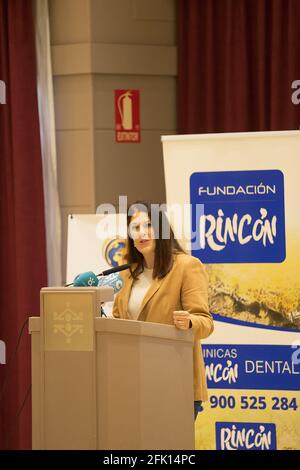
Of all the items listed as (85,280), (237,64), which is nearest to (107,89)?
(237,64)

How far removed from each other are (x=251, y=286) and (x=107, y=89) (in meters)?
1.94

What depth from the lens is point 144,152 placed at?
206 inches

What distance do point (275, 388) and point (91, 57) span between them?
8.14 feet

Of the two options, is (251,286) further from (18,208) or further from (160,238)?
(18,208)

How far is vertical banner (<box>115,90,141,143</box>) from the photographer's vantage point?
5.13 meters

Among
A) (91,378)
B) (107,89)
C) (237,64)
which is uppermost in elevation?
(237,64)

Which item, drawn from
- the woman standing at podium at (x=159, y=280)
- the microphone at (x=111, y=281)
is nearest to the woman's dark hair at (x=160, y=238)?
the woman standing at podium at (x=159, y=280)

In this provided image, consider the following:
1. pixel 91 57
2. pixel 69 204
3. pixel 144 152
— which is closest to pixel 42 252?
pixel 69 204

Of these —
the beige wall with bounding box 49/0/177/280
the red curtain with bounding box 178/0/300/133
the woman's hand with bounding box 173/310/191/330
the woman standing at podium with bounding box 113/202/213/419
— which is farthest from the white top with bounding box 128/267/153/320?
the red curtain with bounding box 178/0/300/133

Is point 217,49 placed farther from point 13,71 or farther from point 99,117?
point 13,71

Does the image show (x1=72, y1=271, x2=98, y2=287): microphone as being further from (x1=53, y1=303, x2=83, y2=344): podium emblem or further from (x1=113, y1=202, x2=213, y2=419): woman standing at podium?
(x1=113, y1=202, x2=213, y2=419): woman standing at podium

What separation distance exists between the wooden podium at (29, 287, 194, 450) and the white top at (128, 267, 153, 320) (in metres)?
0.72

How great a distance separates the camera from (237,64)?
5051 mm
